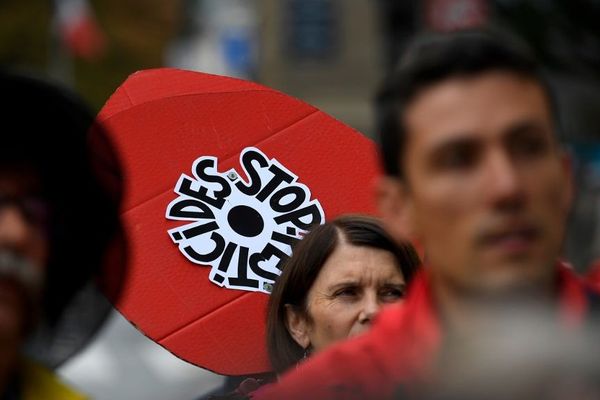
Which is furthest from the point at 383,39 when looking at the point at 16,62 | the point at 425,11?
the point at 16,62

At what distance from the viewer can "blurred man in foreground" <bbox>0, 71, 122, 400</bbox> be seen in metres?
1.45

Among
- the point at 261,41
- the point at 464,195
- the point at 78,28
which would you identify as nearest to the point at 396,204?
the point at 464,195

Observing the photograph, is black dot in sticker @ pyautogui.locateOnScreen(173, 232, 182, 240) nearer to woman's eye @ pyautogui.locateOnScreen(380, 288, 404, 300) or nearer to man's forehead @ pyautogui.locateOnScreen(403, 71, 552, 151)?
woman's eye @ pyautogui.locateOnScreen(380, 288, 404, 300)

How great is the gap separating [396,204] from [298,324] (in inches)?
46.5

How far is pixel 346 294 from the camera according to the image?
272cm

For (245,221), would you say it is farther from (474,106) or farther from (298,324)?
(474,106)

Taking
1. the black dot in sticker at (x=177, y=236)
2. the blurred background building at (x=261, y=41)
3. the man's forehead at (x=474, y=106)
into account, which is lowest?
the blurred background building at (x=261, y=41)

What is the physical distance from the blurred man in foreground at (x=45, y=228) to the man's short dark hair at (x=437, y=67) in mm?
336

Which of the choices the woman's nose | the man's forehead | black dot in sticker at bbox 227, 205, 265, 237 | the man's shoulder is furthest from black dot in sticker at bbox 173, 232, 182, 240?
the man's forehead

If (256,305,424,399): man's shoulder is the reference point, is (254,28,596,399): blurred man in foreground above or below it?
above

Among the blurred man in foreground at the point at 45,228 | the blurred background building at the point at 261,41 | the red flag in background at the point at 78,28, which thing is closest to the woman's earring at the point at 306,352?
the blurred man in foreground at the point at 45,228

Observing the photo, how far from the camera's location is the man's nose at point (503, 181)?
53.3 inches

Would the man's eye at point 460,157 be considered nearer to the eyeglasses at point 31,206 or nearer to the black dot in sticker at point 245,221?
the eyeglasses at point 31,206

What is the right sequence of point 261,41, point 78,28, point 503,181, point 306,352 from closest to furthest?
point 503,181, point 306,352, point 78,28, point 261,41
